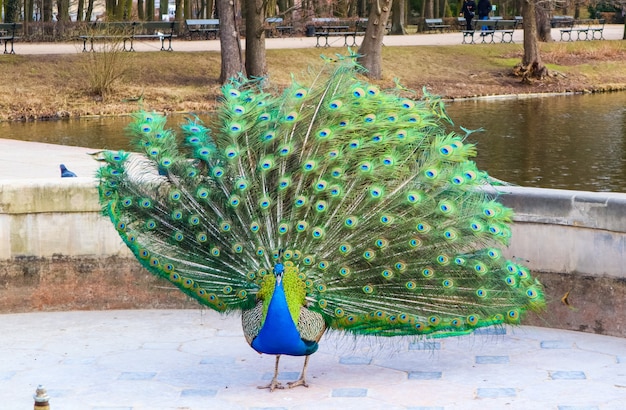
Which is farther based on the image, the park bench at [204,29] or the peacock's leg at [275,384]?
the park bench at [204,29]

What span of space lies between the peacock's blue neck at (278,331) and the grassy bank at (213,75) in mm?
22695

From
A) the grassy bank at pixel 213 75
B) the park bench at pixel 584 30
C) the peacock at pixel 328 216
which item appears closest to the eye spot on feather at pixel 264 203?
the peacock at pixel 328 216

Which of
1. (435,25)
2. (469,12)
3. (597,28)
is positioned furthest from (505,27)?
(597,28)

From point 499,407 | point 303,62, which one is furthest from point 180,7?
point 499,407

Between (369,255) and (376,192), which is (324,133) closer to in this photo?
(376,192)

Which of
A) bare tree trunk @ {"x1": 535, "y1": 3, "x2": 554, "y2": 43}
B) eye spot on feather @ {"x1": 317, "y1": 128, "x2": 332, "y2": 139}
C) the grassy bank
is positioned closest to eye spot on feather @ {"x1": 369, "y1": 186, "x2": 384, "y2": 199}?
eye spot on feather @ {"x1": 317, "y1": 128, "x2": 332, "y2": 139}

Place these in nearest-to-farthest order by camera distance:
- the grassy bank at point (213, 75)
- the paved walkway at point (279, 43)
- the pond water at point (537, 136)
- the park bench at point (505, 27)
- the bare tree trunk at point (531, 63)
Result: the pond water at point (537, 136) < the grassy bank at point (213, 75) < the bare tree trunk at point (531, 63) < the paved walkway at point (279, 43) < the park bench at point (505, 27)

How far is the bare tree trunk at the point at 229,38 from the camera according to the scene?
30.8m

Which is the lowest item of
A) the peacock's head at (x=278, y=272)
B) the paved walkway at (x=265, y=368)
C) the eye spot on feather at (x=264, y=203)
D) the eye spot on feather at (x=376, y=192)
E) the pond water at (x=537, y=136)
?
the paved walkway at (x=265, y=368)

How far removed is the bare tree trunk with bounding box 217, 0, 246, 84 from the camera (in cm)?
3084

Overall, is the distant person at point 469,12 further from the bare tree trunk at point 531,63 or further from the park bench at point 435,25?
the bare tree trunk at point 531,63

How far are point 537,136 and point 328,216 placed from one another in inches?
716

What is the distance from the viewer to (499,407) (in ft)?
24.5

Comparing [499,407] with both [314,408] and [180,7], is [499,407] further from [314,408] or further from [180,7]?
[180,7]
